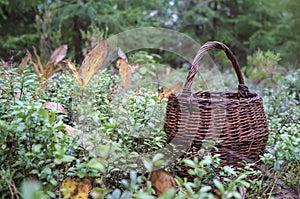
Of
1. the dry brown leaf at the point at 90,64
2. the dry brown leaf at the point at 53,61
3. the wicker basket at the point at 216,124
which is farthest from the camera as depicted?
the dry brown leaf at the point at 53,61

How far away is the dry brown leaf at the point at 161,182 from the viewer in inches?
37.8

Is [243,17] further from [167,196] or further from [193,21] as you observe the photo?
[167,196]

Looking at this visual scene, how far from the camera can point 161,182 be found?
3.17ft

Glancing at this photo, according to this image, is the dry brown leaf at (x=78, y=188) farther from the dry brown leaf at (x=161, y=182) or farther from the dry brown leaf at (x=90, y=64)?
the dry brown leaf at (x=90, y=64)

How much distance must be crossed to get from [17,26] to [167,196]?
4390mm

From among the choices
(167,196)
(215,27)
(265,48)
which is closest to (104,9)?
(215,27)

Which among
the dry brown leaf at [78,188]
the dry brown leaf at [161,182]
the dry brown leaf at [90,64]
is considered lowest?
the dry brown leaf at [78,188]

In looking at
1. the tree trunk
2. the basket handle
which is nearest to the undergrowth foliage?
the basket handle

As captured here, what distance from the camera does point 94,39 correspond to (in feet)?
10.3

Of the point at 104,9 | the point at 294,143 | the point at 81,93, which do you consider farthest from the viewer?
the point at 104,9

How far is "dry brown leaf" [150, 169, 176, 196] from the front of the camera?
96 cm

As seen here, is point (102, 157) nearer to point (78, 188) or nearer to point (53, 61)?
point (78, 188)

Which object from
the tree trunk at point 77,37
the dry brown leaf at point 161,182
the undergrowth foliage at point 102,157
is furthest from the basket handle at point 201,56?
the tree trunk at point 77,37

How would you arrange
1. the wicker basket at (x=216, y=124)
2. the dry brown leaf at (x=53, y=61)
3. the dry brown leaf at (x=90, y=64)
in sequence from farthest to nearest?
the dry brown leaf at (x=53, y=61), the dry brown leaf at (x=90, y=64), the wicker basket at (x=216, y=124)
